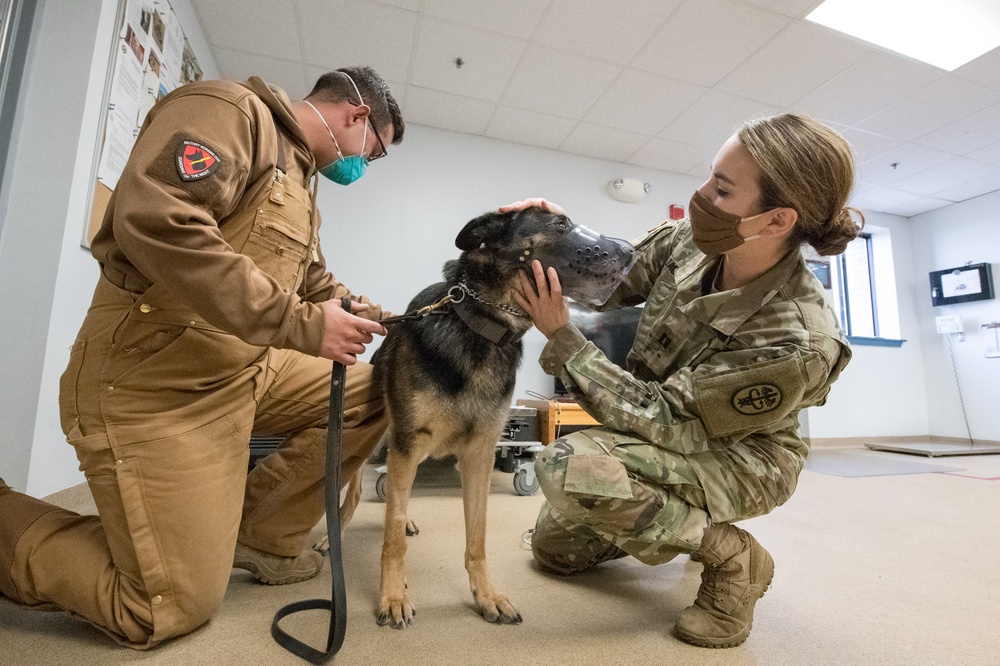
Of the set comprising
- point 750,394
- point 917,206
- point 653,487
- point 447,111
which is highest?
point 447,111

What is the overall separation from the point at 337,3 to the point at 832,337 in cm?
317

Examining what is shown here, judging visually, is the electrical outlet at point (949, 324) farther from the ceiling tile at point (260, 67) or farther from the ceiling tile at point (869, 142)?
the ceiling tile at point (260, 67)

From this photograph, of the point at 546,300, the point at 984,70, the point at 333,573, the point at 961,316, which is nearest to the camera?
the point at 333,573

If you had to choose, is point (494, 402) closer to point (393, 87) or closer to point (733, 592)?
point (733, 592)

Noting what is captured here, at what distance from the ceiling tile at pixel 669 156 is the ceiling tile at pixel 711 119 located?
0.30ft

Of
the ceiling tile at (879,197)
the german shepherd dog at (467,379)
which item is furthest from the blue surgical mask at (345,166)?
the ceiling tile at (879,197)

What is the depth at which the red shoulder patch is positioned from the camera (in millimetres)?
916

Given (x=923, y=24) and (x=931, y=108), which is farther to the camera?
(x=931, y=108)

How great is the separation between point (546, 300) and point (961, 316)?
22.4 ft

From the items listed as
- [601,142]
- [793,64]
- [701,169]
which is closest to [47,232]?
[601,142]

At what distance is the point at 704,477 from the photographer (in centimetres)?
113

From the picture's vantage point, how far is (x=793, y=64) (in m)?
3.37

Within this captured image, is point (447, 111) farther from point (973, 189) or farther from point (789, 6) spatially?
point (973, 189)

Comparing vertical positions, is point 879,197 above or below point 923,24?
below
